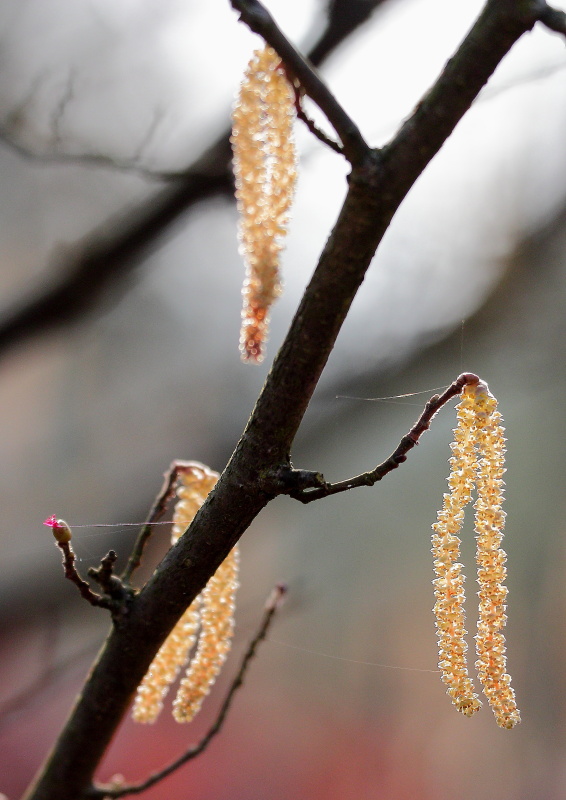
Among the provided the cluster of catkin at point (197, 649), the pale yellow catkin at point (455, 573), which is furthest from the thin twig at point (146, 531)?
the pale yellow catkin at point (455, 573)

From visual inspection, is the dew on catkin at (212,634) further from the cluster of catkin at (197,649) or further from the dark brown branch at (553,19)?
the dark brown branch at (553,19)

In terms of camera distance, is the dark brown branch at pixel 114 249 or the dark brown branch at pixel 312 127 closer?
the dark brown branch at pixel 312 127

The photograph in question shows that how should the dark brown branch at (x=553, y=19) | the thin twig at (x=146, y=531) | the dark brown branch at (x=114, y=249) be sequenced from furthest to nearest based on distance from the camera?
the dark brown branch at (x=114, y=249)
the thin twig at (x=146, y=531)
the dark brown branch at (x=553, y=19)

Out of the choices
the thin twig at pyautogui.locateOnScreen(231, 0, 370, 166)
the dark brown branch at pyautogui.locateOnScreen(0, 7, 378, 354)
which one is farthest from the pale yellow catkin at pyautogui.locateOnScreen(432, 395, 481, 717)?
the dark brown branch at pyautogui.locateOnScreen(0, 7, 378, 354)

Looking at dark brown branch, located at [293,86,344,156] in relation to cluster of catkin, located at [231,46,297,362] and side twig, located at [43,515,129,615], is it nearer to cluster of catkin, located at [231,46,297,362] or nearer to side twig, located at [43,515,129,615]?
cluster of catkin, located at [231,46,297,362]

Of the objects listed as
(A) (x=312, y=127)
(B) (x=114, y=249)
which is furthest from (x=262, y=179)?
(B) (x=114, y=249)

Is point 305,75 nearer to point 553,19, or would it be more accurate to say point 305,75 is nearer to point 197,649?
point 553,19

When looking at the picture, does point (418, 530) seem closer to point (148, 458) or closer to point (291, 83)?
point (148, 458)

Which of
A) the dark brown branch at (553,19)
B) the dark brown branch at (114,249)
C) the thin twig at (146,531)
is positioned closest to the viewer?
the dark brown branch at (553,19)
